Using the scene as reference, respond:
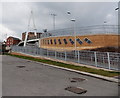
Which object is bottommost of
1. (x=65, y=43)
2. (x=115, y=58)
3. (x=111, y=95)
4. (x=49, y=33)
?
(x=111, y=95)

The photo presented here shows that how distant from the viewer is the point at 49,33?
27484 millimetres

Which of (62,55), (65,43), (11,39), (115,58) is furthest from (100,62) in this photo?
(11,39)

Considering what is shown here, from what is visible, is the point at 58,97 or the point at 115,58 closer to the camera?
the point at 58,97

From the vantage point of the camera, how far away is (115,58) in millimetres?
9633

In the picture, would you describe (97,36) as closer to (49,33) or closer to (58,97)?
(49,33)

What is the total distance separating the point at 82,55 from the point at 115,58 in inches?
127

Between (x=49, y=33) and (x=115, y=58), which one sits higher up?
(x=49, y=33)

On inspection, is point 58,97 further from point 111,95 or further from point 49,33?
point 49,33

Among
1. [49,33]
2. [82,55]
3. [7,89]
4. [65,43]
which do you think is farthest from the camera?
[49,33]

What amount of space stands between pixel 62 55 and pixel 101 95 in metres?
9.98

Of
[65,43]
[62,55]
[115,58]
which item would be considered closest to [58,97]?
[115,58]

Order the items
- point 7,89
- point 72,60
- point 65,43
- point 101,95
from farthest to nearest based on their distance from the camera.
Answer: point 65,43 < point 72,60 < point 7,89 < point 101,95

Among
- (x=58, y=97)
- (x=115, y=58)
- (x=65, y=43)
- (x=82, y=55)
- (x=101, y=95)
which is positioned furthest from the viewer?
(x=65, y=43)

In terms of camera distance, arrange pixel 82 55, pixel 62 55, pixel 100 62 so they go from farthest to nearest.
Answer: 1. pixel 62 55
2. pixel 82 55
3. pixel 100 62
